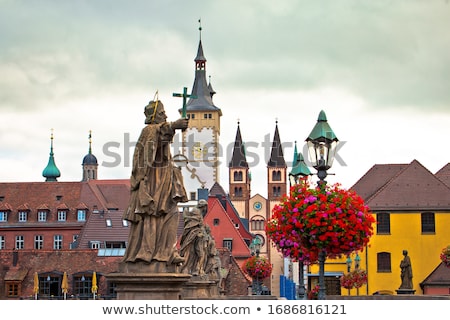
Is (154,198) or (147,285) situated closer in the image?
(147,285)

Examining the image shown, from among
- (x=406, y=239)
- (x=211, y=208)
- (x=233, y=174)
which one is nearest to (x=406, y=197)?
(x=406, y=239)

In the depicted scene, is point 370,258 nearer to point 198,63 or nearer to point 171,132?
point 171,132

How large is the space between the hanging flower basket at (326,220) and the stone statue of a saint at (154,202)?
5.77m

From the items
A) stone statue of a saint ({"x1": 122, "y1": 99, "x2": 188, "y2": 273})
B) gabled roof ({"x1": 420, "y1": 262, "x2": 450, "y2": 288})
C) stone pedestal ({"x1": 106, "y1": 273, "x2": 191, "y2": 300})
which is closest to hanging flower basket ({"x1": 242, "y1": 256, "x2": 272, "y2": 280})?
gabled roof ({"x1": 420, "y1": 262, "x2": 450, "y2": 288})

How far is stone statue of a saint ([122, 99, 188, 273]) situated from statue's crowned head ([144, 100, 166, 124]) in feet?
0.99

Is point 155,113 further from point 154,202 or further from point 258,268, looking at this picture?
point 258,268

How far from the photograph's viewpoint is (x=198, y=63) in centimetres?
14188

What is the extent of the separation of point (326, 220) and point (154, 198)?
6.07 metres

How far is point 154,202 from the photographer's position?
40.2 feet

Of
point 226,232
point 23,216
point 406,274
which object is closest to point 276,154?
point 23,216

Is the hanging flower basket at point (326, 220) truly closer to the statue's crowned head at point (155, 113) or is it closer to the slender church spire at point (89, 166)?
the statue's crowned head at point (155, 113)

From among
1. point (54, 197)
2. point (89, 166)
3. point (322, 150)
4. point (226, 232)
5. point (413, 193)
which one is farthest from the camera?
point (89, 166)

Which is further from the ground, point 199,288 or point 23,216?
point 23,216

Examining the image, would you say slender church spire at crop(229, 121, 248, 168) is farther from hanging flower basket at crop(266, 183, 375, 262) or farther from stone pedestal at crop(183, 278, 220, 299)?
hanging flower basket at crop(266, 183, 375, 262)
